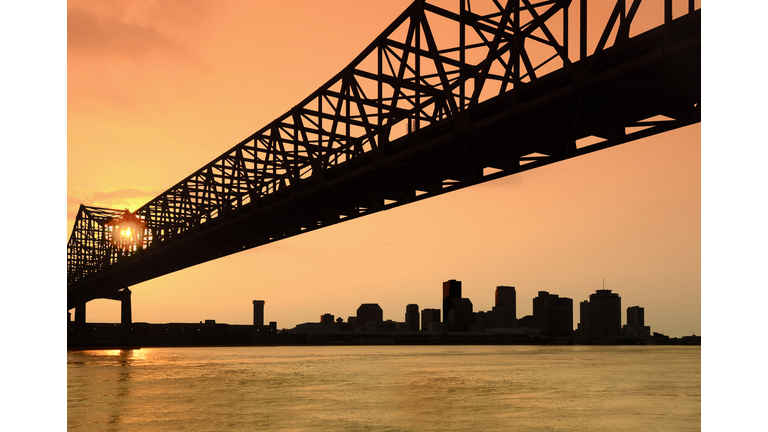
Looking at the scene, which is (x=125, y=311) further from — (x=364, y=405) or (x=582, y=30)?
(x=582, y=30)

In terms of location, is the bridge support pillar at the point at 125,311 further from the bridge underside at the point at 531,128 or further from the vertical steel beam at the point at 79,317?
the bridge underside at the point at 531,128

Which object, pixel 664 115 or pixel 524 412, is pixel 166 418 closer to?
pixel 524 412

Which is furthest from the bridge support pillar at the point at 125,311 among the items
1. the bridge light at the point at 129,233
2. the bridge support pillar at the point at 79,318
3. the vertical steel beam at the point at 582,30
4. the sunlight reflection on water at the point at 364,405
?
the vertical steel beam at the point at 582,30

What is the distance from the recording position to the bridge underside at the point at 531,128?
20438 mm

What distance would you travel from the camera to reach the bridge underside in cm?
2044

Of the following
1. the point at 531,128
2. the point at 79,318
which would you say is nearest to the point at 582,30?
the point at 531,128

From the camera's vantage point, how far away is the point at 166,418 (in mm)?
28203

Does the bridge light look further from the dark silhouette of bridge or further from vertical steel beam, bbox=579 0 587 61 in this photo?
vertical steel beam, bbox=579 0 587 61

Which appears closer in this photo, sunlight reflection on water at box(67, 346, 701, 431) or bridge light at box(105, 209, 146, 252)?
sunlight reflection on water at box(67, 346, 701, 431)

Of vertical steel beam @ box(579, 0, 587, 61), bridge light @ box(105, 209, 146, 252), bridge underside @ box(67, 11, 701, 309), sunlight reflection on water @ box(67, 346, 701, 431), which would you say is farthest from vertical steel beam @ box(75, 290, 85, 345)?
vertical steel beam @ box(579, 0, 587, 61)

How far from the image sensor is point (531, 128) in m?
25.9

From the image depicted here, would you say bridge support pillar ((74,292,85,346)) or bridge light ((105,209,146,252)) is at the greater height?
bridge light ((105,209,146,252))

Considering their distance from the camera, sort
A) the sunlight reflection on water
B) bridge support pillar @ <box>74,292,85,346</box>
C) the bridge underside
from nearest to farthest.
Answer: the bridge underside
the sunlight reflection on water
bridge support pillar @ <box>74,292,85,346</box>
